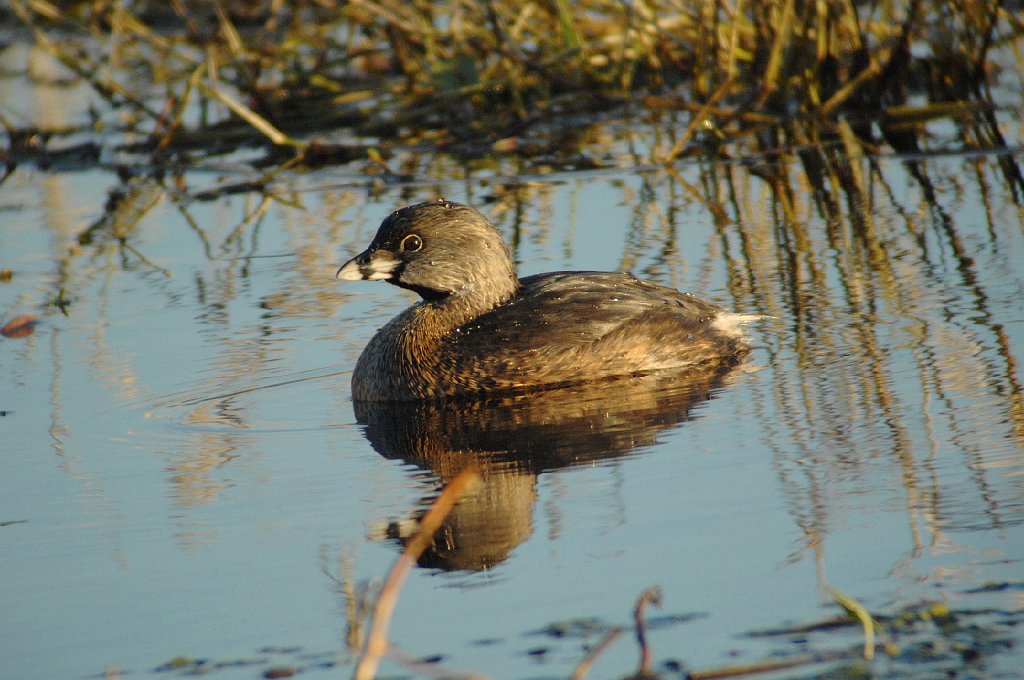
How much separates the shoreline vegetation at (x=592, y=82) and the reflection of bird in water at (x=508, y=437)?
4498 millimetres

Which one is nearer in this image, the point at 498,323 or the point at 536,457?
the point at 536,457

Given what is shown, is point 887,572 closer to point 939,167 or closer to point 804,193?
point 804,193

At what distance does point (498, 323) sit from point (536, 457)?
4.77ft

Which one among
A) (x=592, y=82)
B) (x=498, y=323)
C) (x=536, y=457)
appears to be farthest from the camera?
(x=592, y=82)

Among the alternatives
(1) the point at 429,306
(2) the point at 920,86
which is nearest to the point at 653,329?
(1) the point at 429,306

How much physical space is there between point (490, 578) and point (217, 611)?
785mm

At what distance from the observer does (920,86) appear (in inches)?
547

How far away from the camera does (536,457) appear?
230 inches

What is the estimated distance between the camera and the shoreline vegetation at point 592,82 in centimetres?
1198

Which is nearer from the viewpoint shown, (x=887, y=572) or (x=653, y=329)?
(x=887, y=572)

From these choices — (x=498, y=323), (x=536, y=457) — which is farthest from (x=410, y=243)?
(x=536, y=457)

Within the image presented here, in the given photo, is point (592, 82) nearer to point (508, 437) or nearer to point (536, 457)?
point (508, 437)

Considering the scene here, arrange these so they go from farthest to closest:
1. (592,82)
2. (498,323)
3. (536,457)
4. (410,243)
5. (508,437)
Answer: (592,82)
(410,243)
(498,323)
(508,437)
(536,457)

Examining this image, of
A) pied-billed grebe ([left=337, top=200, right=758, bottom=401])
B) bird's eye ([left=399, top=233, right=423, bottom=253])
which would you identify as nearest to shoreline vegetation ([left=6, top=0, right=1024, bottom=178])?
pied-billed grebe ([left=337, top=200, right=758, bottom=401])
